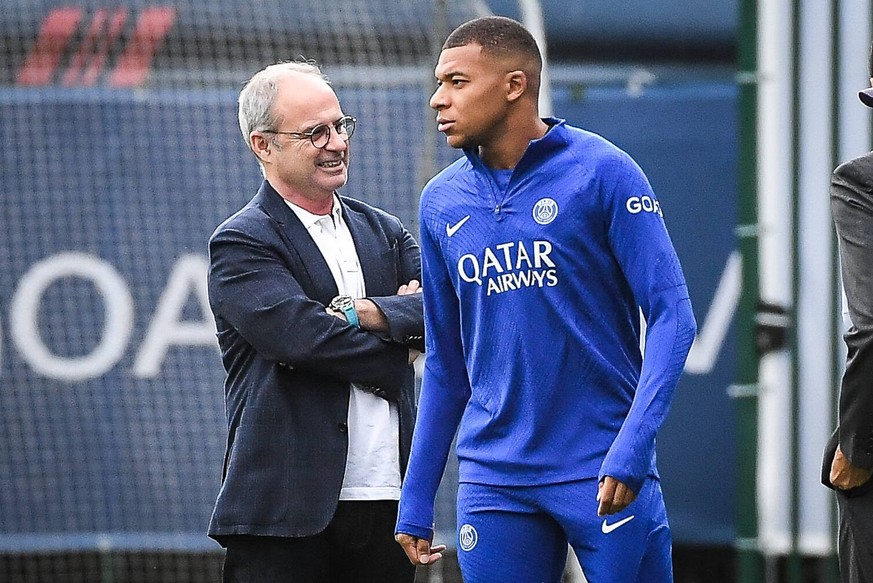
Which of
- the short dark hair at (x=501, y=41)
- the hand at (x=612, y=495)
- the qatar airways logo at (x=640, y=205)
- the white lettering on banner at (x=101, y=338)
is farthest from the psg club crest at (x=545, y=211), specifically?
the white lettering on banner at (x=101, y=338)

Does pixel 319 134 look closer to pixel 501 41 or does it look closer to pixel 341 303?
pixel 341 303

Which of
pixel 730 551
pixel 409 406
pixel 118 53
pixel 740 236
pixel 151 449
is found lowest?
pixel 730 551

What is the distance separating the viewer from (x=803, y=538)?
20.0 ft

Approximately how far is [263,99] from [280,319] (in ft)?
1.98

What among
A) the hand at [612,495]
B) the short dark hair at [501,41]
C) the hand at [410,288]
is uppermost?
the short dark hair at [501,41]

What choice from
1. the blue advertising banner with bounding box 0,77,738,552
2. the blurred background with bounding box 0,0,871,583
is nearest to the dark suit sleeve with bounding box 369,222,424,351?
the blurred background with bounding box 0,0,871,583

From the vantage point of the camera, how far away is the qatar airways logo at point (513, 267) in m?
3.41

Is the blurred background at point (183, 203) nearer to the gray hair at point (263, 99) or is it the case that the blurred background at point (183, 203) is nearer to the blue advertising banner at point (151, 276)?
the blue advertising banner at point (151, 276)

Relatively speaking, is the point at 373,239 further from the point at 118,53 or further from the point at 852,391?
the point at 118,53

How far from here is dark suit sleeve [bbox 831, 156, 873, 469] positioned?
126 inches

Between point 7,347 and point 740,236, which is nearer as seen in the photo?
point 740,236

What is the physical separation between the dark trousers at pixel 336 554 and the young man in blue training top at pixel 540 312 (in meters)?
0.31

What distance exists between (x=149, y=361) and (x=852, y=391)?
4039 mm

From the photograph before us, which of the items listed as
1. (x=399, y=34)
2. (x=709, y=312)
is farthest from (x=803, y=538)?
(x=399, y=34)
